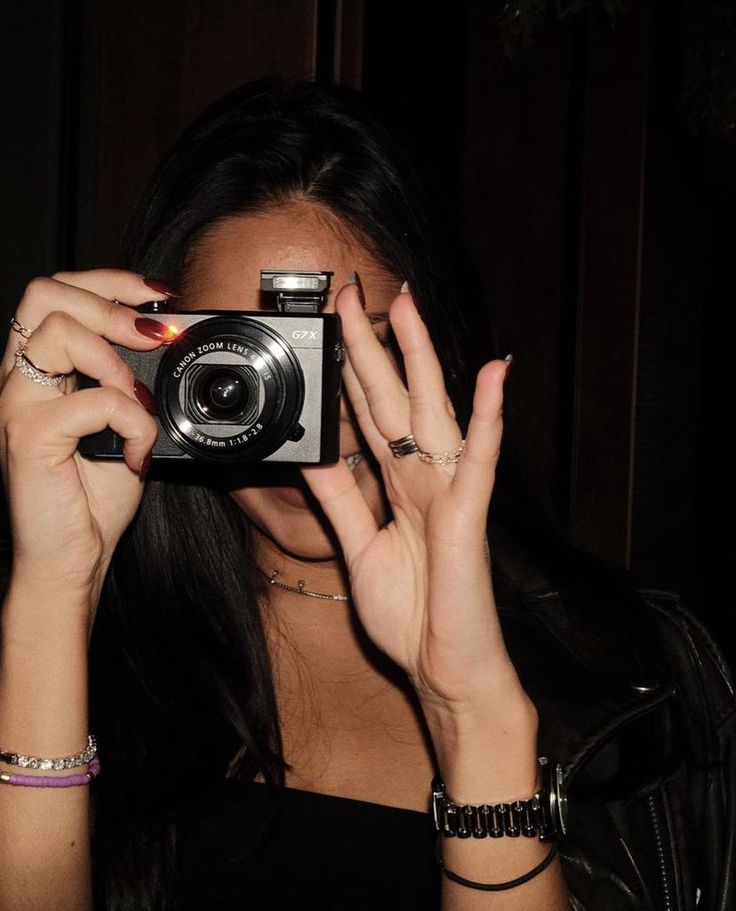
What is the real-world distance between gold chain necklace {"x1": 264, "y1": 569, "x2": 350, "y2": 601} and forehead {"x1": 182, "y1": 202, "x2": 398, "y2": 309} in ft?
1.32

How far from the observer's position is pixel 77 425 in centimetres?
102

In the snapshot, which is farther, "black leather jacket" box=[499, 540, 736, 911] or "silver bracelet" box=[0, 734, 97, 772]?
"black leather jacket" box=[499, 540, 736, 911]

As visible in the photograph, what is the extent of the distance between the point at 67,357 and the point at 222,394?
0.54 feet

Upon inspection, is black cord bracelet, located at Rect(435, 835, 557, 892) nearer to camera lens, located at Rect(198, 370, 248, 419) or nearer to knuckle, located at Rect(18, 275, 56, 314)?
camera lens, located at Rect(198, 370, 248, 419)

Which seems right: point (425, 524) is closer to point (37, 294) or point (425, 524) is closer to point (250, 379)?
point (250, 379)

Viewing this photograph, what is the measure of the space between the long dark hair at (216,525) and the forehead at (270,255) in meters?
0.02

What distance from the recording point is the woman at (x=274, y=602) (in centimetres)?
99

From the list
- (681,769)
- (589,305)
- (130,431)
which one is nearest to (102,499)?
(130,431)

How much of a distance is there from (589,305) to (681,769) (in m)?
1.97

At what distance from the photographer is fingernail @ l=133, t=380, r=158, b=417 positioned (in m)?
1.02

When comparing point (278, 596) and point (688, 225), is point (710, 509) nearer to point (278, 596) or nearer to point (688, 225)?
point (688, 225)

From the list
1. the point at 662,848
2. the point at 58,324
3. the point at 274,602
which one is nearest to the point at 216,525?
the point at 274,602

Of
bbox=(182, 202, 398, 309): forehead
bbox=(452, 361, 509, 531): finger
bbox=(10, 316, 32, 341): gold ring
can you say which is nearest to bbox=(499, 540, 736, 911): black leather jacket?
bbox=(452, 361, 509, 531): finger

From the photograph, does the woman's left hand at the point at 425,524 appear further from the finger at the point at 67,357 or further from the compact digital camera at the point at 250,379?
the finger at the point at 67,357
